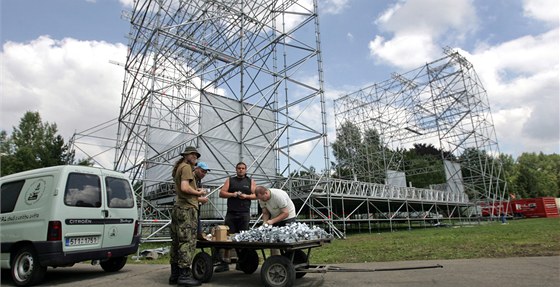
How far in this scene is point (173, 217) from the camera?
4.29m

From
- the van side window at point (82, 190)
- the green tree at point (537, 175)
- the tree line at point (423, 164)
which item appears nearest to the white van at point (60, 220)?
the van side window at point (82, 190)

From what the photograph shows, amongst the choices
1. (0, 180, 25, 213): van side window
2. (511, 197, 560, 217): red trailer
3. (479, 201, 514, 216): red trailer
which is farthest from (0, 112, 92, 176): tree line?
(511, 197, 560, 217): red trailer

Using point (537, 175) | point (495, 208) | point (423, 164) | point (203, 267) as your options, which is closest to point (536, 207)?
point (495, 208)

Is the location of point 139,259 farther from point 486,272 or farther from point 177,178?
point 486,272

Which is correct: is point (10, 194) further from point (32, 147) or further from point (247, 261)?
point (32, 147)

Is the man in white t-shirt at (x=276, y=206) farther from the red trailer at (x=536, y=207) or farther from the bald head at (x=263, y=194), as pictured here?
the red trailer at (x=536, y=207)

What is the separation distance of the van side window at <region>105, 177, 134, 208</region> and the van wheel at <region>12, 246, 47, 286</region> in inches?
44.4

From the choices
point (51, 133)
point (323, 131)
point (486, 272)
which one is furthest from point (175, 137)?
point (51, 133)

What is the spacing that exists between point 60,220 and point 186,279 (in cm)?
195

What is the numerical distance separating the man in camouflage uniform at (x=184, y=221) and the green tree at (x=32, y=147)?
80.4ft

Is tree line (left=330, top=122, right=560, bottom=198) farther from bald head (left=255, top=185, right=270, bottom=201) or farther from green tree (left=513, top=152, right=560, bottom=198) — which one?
bald head (left=255, top=185, right=270, bottom=201)

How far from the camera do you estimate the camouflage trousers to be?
158 inches

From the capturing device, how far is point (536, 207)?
31.1 meters

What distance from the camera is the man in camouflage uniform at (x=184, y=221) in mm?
4016
